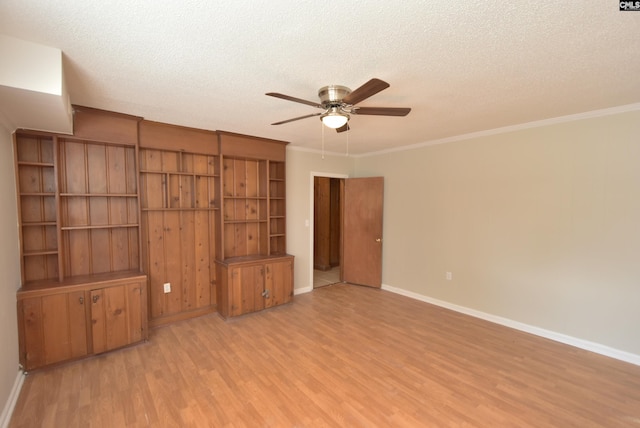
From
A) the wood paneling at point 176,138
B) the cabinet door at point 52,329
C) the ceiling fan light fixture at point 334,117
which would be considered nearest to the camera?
the ceiling fan light fixture at point 334,117

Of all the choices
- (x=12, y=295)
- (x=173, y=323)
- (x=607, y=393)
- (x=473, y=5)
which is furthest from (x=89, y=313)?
(x=607, y=393)

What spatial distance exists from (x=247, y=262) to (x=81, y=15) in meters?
2.82

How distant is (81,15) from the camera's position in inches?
53.2

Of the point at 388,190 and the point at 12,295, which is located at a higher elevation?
the point at 388,190

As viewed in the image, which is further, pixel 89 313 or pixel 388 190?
pixel 388 190

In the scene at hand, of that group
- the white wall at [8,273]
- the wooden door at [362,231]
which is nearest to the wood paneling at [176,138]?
the white wall at [8,273]

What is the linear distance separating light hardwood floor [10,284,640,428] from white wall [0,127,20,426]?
0.25 m

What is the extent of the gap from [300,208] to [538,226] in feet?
10.6

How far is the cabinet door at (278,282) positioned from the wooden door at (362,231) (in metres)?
1.50

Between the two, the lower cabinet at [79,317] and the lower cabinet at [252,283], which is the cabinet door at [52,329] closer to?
the lower cabinet at [79,317]

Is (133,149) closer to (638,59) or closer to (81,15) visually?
(81,15)

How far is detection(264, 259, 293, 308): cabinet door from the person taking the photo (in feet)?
12.6

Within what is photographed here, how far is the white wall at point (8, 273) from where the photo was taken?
1.97 m

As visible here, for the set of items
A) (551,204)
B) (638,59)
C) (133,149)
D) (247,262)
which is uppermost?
(638,59)
